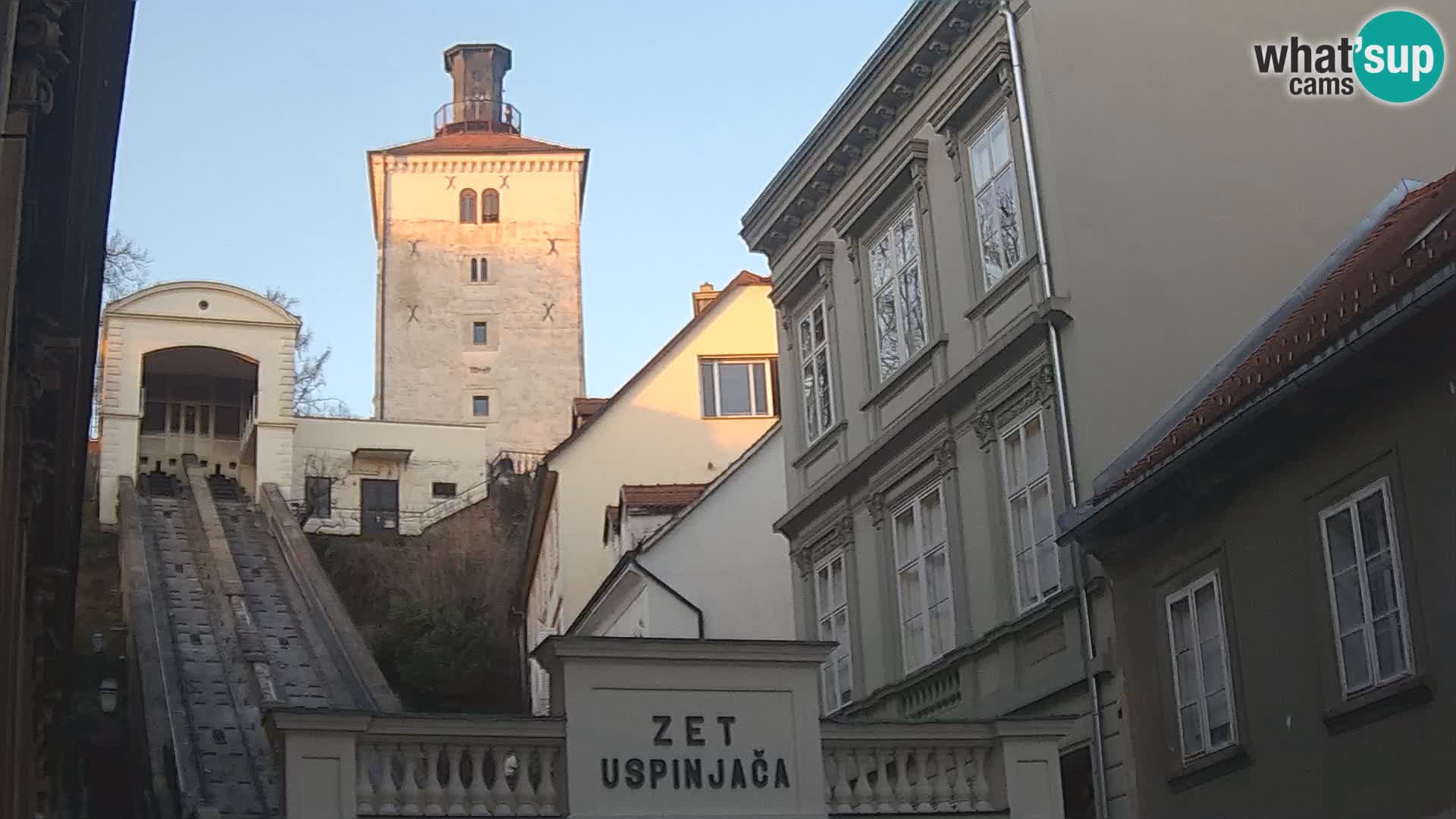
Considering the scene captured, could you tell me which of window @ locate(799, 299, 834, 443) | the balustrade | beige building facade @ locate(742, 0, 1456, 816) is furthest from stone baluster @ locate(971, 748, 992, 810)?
window @ locate(799, 299, 834, 443)

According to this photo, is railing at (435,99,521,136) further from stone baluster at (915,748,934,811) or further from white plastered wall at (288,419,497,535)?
stone baluster at (915,748,934,811)

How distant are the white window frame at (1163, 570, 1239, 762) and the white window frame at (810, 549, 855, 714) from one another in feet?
23.6

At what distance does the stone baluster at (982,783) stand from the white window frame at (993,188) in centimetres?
566

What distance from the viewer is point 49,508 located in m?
19.2

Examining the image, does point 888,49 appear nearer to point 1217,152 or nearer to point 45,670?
point 1217,152

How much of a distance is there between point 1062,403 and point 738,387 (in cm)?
2229

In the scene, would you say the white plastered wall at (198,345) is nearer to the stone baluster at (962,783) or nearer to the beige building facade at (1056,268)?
the beige building facade at (1056,268)

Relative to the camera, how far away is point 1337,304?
14984 mm

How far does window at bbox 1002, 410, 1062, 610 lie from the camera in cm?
1902

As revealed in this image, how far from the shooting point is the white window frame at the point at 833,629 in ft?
78.4

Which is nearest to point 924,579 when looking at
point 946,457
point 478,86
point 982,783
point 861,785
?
point 946,457

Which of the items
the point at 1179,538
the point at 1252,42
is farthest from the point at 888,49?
the point at 1179,538

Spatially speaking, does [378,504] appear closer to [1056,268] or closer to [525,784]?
[1056,268]

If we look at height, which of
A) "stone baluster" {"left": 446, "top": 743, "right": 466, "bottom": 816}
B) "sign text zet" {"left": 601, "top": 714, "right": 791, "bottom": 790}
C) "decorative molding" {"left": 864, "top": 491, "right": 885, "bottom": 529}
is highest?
"decorative molding" {"left": 864, "top": 491, "right": 885, "bottom": 529}
